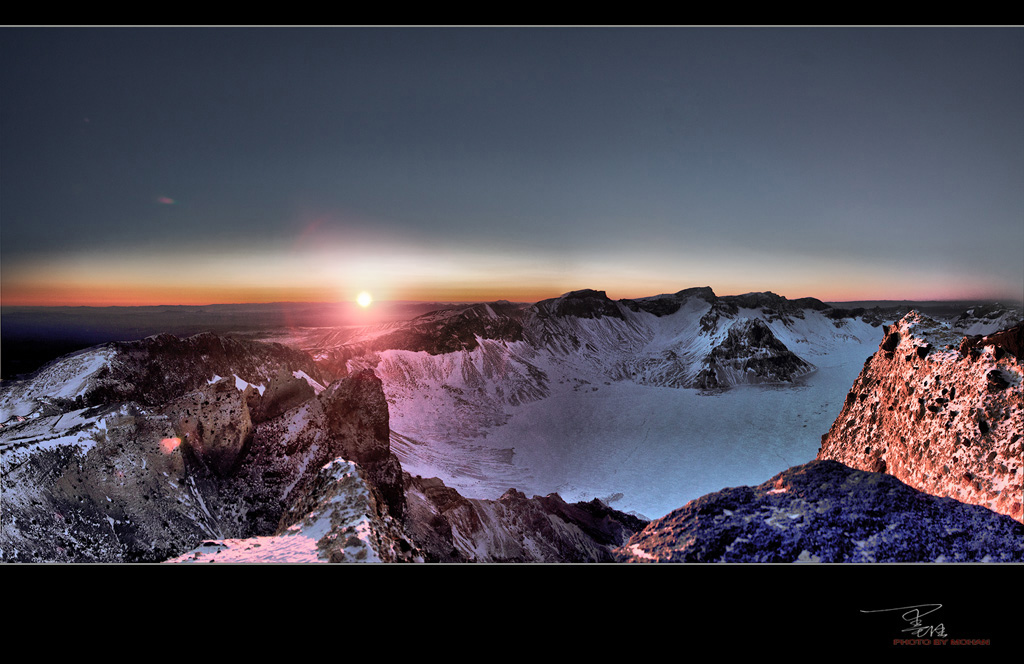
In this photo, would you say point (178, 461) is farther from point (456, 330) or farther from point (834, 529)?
point (834, 529)

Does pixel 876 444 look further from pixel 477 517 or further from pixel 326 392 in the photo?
pixel 326 392

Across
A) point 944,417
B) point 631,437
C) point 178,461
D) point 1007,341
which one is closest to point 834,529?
point 944,417

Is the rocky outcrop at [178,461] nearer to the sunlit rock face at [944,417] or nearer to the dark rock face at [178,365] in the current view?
the dark rock face at [178,365]

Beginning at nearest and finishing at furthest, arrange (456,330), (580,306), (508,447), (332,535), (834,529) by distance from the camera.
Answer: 1. (332,535)
2. (834,529)
3. (580,306)
4. (508,447)
5. (456,330)

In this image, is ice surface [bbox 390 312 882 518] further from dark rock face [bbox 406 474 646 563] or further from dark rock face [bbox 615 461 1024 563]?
dark rock face [bbox 615 461 1024 563]

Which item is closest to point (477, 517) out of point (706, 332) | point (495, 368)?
point (495, 368)
